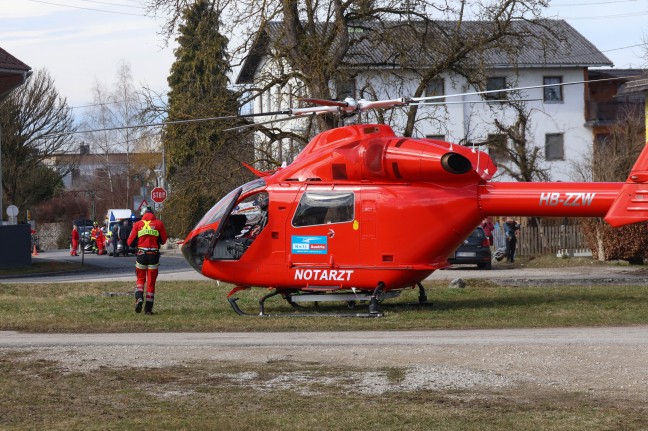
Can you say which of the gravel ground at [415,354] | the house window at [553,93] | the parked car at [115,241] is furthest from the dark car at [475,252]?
the house window at [553,93]

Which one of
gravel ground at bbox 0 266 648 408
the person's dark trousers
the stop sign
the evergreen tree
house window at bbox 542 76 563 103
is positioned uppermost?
house window at bbox 542 76 563 103

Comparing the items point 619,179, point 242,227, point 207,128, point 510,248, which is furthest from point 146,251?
point 619,179

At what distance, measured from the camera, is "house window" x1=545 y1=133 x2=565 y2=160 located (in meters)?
58.9

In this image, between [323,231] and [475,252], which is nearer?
[323,231]

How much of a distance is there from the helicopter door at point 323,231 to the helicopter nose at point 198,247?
1685 millimetres

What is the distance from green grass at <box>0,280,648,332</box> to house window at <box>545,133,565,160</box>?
3540 centimetres

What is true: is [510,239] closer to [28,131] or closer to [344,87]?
[344,87]

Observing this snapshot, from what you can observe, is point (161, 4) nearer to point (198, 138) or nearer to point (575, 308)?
point (198, 138)

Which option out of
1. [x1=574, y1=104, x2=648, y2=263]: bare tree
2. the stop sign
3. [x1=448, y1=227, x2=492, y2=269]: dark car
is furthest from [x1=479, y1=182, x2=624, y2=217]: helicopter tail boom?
the stop sign

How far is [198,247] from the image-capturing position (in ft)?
64.0

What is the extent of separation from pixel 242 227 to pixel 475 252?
1672 cm

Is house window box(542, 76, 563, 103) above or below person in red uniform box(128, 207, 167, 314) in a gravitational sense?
above

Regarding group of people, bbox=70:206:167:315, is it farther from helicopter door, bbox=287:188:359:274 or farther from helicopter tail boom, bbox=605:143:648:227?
helicopter tail boom, bbox=605:143:648:227

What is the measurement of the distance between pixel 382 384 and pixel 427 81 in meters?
16.5
